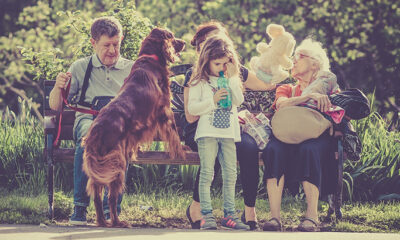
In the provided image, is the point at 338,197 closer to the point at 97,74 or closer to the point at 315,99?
the point at 315,99

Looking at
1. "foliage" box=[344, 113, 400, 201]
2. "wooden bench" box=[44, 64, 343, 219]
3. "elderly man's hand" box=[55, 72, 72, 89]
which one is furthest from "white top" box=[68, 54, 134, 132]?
"foliage" box=[344, 113, 400, 201]

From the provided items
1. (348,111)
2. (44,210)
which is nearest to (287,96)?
(348,111)

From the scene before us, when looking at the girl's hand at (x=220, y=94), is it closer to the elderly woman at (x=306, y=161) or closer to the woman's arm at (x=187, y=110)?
the woman's arm at (x=187, y=110)

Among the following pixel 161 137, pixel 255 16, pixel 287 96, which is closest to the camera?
pixel 161 137

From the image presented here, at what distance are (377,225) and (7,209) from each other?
294 centimetres

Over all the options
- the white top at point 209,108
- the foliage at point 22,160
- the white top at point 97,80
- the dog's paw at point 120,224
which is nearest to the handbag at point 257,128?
the white top at point 209,108

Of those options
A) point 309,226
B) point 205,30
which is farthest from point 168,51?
point 309,226

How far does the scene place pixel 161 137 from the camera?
487 centimetres

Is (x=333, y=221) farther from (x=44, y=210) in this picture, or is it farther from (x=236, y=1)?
(x=236, y=1)

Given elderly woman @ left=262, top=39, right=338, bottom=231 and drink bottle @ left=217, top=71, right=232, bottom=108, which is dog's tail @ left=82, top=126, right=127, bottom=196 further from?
elderly woman @ left=262, top=39, right=338, bottom=231

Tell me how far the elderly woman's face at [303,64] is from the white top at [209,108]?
572 mm

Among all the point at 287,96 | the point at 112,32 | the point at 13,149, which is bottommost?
the point at 13,149

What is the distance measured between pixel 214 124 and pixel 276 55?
890 millimetres

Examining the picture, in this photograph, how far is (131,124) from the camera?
4.50 metres
